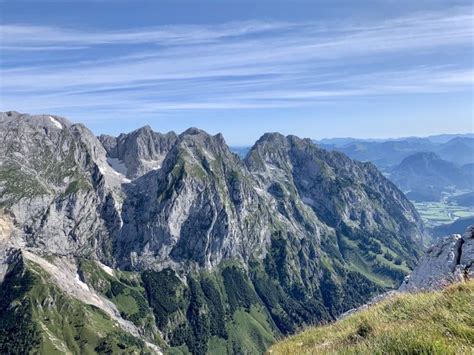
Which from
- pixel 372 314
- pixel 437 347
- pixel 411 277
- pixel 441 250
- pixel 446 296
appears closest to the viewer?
pixel 437 347

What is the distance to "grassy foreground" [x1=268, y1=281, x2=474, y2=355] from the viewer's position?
30.2 feet

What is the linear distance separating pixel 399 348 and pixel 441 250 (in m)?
26.0

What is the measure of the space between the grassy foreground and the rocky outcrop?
1061 cm

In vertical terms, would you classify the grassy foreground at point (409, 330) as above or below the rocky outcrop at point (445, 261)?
above

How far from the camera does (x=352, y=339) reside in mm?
13531

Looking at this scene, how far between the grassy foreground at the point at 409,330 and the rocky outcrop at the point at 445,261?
10.6 meters

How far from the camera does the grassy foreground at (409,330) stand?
362 inches

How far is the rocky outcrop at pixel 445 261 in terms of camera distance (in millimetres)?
25938

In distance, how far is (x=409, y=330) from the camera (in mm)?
10016

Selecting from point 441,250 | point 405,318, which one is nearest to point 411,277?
point 441,250

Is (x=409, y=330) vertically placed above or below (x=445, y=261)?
above

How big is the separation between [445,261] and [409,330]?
74.0ft

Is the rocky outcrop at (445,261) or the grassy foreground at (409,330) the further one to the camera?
the rocky outcrop at (445,261)

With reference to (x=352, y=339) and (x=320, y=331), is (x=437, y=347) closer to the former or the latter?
(x=352, y=339)
